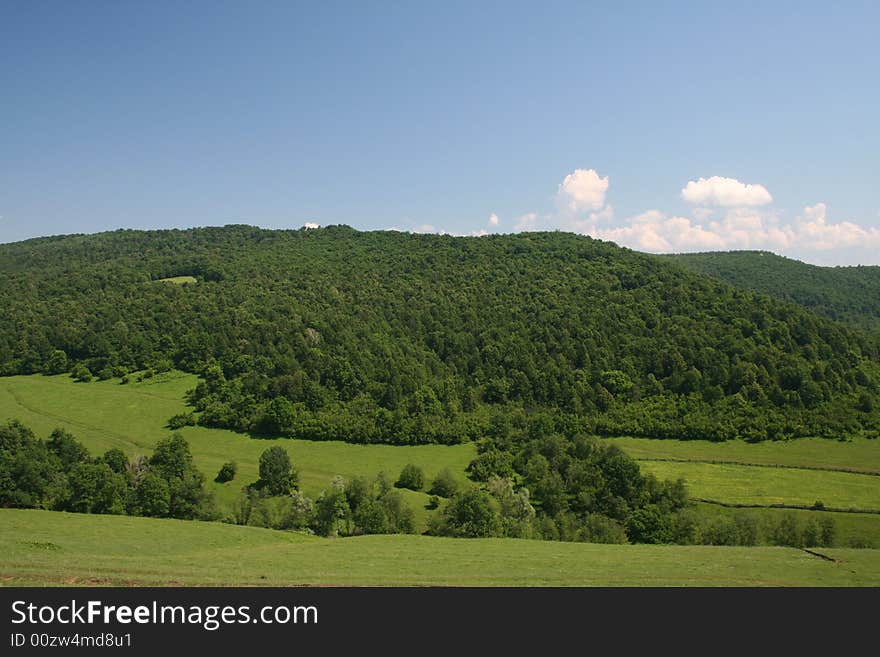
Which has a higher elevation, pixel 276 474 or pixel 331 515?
pixel 331 515

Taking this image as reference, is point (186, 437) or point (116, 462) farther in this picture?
point (186, 437)

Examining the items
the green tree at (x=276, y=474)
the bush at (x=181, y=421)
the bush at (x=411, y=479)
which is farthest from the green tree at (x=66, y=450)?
the bush at (x=411, y=479)

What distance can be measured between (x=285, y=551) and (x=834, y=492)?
6809cm

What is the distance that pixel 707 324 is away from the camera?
108750 millimetres

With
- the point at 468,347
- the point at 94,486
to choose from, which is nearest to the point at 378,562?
the point at 94,486

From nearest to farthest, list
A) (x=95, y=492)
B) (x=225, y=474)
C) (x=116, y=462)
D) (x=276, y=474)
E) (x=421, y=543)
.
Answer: (x=421, y=543) < (x=95, y=492) < (x=116, y=462) < (x=276, y=474) < (x=225, y=474)

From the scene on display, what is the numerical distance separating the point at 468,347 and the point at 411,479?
53.4 metres

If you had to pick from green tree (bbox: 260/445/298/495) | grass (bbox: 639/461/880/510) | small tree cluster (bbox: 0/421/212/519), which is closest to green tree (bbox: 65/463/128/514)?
small tree cluster (bbox: 0/421/212/519)

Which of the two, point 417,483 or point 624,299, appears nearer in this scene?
point 417,483

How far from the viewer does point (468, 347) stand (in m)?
114

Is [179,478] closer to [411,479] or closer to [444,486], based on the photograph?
[411,479]

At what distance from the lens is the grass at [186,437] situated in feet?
225
